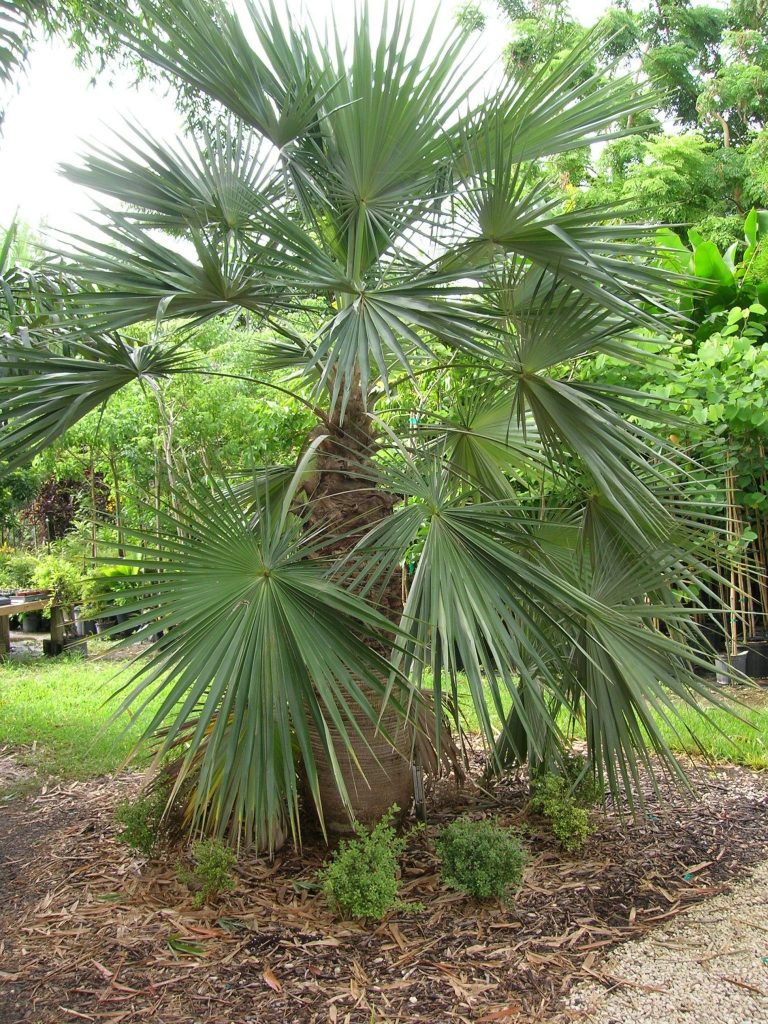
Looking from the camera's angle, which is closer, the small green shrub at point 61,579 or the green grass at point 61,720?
the green grass at point 61,720

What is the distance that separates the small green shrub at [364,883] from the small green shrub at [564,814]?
791mm

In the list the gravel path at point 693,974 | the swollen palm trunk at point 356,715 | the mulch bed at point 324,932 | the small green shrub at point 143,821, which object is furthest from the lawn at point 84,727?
the gravel path at point 693,974

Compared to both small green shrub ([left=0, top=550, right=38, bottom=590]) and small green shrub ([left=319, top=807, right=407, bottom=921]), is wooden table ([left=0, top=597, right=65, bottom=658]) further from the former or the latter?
small green shrub ([left=319, top=807, right=407, bottom=921])

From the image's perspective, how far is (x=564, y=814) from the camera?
3.38m

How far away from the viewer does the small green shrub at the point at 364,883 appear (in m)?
2.83

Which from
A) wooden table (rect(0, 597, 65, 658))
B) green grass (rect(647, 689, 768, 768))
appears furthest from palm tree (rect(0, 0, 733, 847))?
wooden table (rect(0, 597, 65, 658))

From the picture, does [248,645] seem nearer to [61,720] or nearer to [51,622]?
[61,720]

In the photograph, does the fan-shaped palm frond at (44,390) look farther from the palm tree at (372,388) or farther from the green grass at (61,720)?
the green grass at (61,720)

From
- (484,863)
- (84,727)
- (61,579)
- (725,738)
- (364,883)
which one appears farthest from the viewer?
(61,579)

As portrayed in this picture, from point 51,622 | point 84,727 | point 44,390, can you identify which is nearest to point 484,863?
point 44,390

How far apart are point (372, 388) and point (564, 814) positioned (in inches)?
78.5

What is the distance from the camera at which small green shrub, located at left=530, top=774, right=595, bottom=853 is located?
11.1ft

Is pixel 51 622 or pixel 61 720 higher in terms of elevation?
pixel 51 622

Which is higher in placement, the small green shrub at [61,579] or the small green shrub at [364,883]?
the small green shrub at [61,579]
